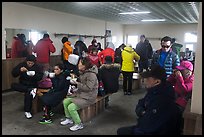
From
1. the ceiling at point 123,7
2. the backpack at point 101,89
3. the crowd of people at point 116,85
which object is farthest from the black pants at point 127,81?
the ceiling at point 123,7

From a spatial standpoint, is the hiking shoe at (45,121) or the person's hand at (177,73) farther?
the hiking shoe at (45,121)

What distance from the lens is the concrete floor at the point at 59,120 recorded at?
3119 millimetres

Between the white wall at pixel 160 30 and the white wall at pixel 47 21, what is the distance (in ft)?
10.3

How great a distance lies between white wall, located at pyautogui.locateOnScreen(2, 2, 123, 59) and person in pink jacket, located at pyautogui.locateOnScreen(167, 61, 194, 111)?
4091 mm

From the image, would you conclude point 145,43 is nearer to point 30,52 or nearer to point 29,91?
point 30,52

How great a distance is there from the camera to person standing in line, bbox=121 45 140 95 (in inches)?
200

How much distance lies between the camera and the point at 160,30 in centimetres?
1159

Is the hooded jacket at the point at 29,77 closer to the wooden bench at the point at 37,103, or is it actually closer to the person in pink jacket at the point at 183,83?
the wooden bench at the point at 37,103

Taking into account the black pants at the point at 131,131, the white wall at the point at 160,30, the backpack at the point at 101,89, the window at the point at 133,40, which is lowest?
the black pants at the point at 131,131

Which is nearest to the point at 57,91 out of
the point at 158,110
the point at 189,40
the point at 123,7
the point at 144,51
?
the point at 158,110

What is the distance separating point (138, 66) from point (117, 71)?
2.54m

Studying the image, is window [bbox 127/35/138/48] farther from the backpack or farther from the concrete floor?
the backpack

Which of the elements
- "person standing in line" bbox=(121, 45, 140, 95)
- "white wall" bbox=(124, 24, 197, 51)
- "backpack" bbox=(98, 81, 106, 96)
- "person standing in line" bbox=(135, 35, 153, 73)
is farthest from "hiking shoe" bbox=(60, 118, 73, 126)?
"white wall" bbox=(124, 24, 197, 51)

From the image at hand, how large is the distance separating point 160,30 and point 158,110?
33.9 ft
